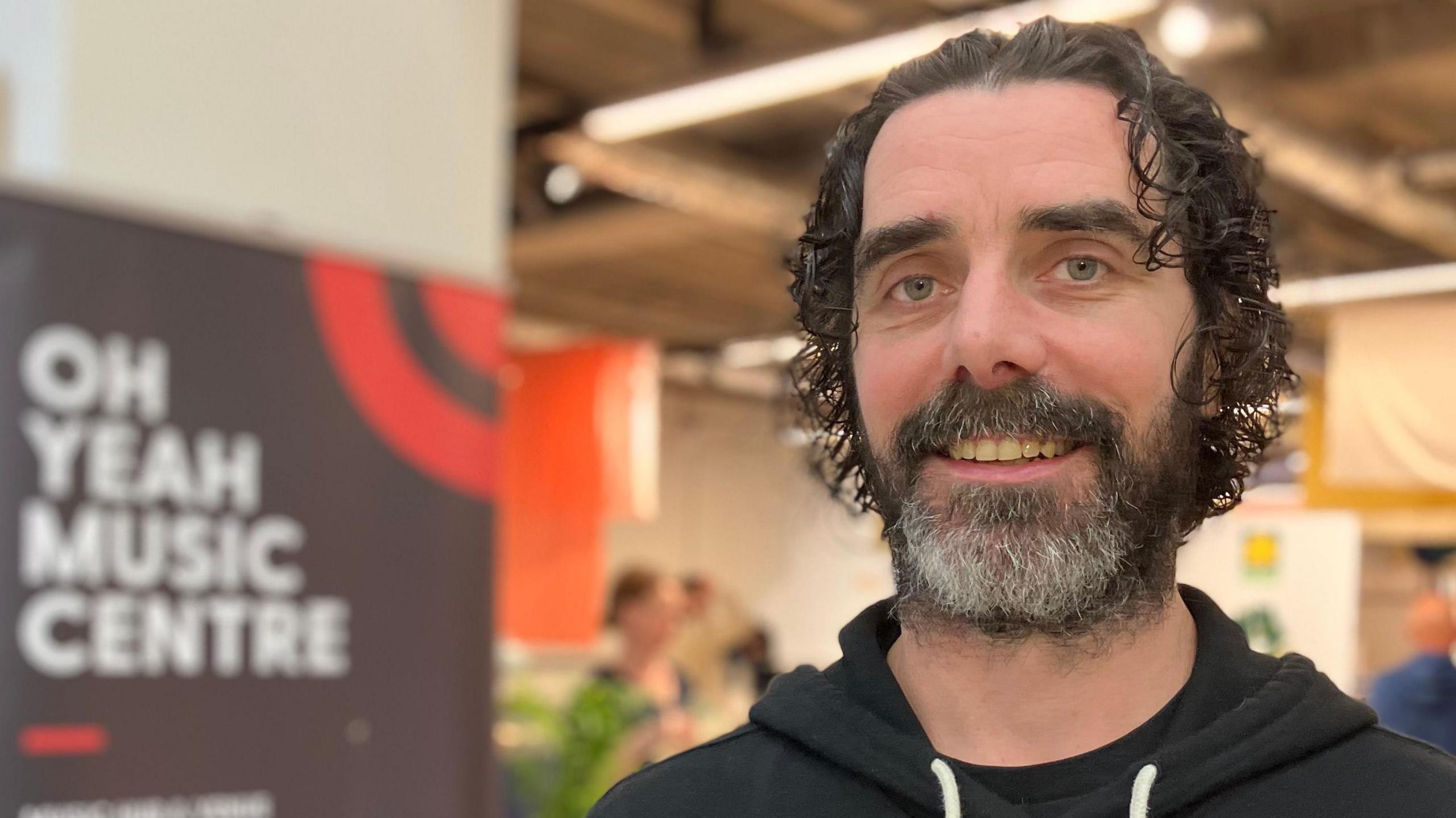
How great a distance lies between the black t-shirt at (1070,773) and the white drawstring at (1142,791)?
0.04 meters

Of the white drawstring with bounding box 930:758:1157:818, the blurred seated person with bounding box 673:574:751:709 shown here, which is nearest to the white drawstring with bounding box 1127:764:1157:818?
the white drawstring with bounding box 930:758:1157:818

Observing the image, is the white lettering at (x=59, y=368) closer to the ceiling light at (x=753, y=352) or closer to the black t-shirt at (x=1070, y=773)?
the black t-shirt at (x=1070, y=773)

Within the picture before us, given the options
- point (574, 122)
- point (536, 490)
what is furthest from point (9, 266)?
point (536, 490)

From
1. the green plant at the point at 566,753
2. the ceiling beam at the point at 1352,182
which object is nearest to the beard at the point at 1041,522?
the green plant at the point at 566,753

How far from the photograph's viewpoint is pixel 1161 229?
1057 mm

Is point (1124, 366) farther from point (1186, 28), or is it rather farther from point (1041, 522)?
point (1186, 28)

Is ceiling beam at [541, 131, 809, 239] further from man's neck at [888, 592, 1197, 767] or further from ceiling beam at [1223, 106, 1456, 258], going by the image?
man's neck at [888, 592, 1197, 767]

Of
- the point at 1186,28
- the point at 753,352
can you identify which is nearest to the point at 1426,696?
the point at 1186,28

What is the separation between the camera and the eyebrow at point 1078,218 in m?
1.04

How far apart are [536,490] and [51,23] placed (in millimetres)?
4832

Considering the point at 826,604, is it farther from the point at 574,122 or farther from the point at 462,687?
the point at 462,687

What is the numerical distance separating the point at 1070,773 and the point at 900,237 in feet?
1.35

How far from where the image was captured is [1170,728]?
3.51 feet

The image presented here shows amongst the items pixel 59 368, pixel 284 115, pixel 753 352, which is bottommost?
pixel 59 368
